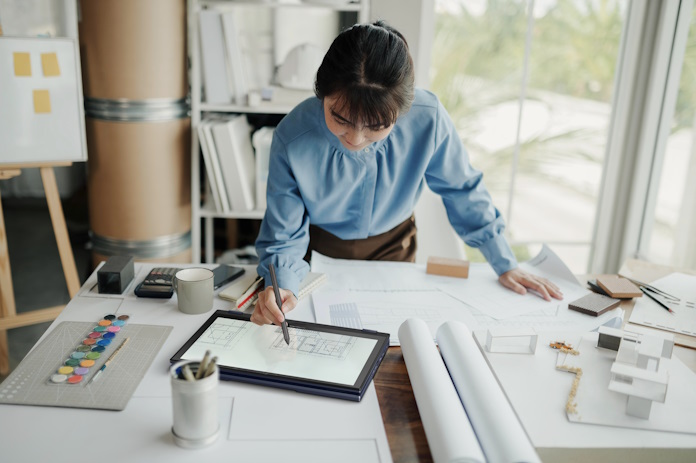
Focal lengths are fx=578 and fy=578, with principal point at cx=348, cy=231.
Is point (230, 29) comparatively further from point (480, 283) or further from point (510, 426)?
point (510, 426)

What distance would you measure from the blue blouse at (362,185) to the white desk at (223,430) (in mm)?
391

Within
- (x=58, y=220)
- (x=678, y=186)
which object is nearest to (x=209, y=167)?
(x=58, y=220)

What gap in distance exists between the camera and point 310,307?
4.23 feet

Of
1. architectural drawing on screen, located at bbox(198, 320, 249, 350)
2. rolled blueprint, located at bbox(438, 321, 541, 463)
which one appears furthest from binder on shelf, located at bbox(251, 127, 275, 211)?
rolled blueprint, located at bbox(438, 321, 541, 463)

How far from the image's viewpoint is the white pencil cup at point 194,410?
2.67 ft

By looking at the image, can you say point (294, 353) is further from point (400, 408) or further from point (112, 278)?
point (112, 278)

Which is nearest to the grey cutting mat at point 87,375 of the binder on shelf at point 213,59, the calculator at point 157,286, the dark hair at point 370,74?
the calculator at point 157,286

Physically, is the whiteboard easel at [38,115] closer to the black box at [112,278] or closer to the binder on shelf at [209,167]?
the binder on shelf at [209,167]

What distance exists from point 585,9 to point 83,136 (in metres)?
2.37

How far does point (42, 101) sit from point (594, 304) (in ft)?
6.27

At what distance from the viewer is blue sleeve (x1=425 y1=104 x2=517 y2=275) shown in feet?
4.96

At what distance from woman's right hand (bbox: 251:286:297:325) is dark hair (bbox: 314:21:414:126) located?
40cm

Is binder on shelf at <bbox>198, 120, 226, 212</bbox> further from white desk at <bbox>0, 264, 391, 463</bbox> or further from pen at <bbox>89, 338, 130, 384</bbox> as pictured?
white desk at <bbox>0, 264, 391, 463</bbox>

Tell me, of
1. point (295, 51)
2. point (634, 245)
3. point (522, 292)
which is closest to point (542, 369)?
point (522, 292)
